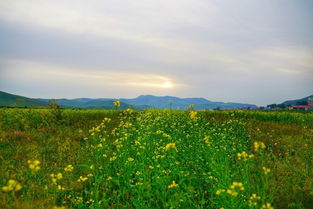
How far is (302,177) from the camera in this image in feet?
22.9

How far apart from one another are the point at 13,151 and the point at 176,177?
259 inches

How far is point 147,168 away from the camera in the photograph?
7238mm

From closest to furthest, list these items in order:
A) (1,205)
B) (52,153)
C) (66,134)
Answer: (1,205), (52,153), (66,134)

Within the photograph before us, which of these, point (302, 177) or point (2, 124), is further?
point (2, 124)

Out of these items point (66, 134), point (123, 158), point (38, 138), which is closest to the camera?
point (123, 158)

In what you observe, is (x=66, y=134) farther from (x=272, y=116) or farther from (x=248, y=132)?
(x=272, y=116)

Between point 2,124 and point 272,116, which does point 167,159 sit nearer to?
point 2,124

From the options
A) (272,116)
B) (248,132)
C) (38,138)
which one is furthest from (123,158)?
(272,116)

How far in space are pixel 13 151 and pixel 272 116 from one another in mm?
16376

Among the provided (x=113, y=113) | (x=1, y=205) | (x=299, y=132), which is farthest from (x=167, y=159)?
(x=113, y=113)

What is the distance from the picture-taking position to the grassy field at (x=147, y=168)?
5293 millimetres

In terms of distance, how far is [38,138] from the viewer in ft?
40.8

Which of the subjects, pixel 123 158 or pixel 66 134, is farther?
pixel 66 134

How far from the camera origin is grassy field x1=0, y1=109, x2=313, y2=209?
5293 mm
